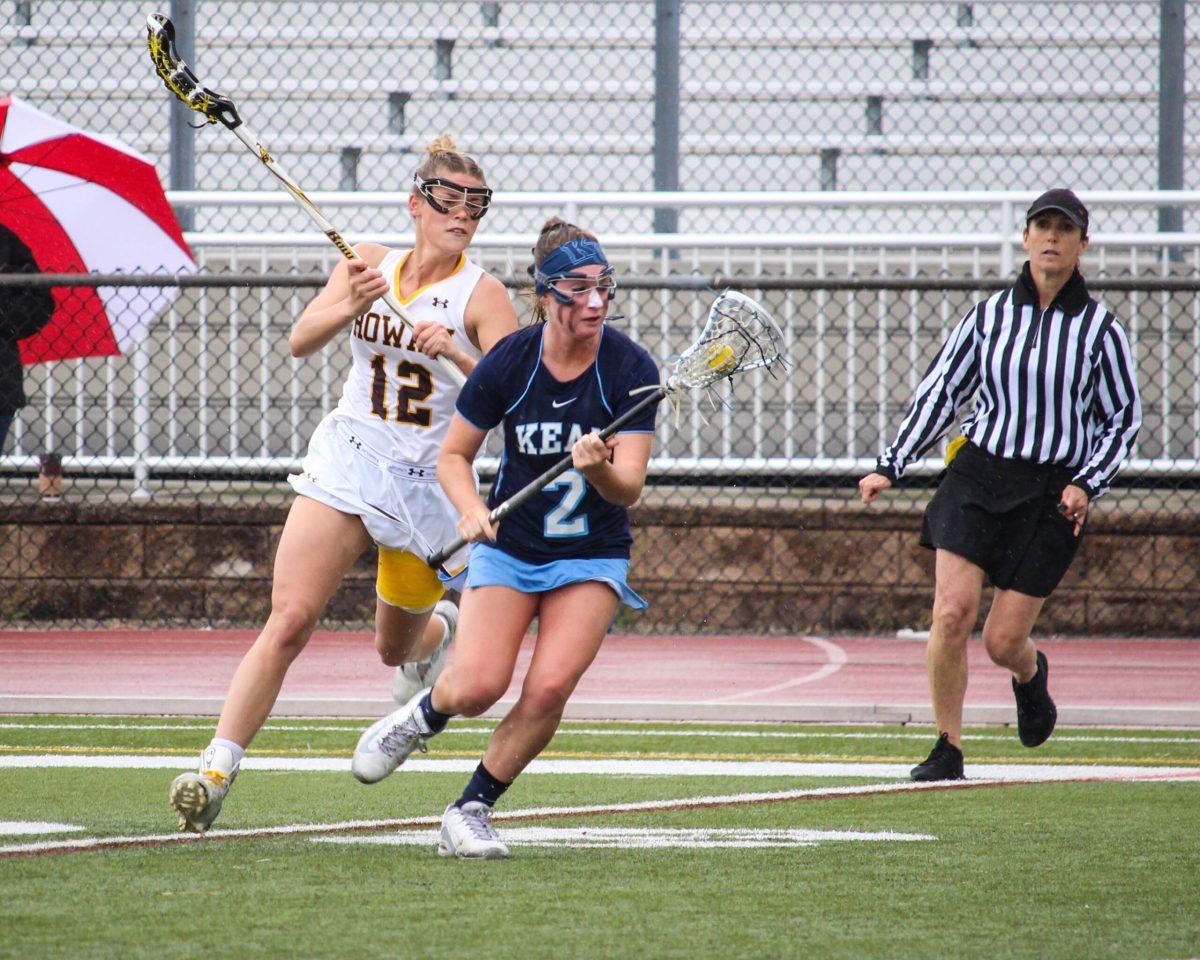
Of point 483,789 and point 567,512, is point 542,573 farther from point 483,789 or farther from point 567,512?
point 483,789

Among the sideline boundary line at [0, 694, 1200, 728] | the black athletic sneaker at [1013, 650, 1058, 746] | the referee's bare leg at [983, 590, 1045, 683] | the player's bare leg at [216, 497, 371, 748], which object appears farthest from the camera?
the sideline boundary line at [0, 694, 1200, 728]

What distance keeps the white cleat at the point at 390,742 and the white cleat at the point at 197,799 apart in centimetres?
42

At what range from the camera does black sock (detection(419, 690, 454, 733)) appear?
→ 531 cm

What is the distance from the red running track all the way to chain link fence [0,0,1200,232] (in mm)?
3768

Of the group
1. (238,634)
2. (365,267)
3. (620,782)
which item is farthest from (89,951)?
(238,634)

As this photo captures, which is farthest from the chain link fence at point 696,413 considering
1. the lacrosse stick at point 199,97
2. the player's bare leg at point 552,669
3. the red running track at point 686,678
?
the player's bare leg at point 552,669

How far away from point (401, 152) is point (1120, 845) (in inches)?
394

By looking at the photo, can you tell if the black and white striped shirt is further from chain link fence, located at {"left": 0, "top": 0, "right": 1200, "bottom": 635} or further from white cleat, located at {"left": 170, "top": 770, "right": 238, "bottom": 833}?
chain link fence, located at {"left": 0, "top": 0, "right": 1200, "bottom": 635}

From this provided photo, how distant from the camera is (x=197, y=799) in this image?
16.6 ft

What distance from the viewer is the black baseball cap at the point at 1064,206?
6.73 metres

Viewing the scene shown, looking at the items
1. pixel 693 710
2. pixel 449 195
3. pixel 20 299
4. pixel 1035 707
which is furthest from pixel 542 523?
pixel 20 299

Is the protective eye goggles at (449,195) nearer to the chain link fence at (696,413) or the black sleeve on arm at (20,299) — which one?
the chain link fence at (696,413)

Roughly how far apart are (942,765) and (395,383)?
2.33 metres

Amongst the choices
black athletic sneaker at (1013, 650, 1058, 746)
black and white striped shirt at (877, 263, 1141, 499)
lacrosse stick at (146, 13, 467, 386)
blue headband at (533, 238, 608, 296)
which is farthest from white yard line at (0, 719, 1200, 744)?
blue headband at (533, 238, 608, 296)
